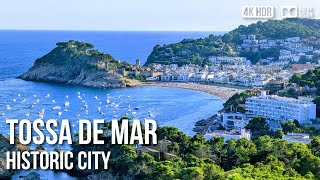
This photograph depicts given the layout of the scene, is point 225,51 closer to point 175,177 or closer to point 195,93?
point 195,93

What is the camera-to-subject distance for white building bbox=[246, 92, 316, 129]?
2592 centimetres

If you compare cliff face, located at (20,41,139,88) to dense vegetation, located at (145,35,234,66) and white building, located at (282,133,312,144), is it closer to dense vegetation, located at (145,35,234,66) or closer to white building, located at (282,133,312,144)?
dense vegetation, located at (145,35,234,66)

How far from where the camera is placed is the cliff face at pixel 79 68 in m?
46.1

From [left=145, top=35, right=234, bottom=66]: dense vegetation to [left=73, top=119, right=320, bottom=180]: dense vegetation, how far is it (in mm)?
35675

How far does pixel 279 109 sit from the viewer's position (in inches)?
1070

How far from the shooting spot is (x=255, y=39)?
62875mm

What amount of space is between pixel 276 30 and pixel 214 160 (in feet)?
163

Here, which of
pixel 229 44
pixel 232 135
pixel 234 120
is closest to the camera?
pixel 232 135

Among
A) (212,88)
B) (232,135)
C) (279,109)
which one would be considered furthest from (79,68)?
(232,135)

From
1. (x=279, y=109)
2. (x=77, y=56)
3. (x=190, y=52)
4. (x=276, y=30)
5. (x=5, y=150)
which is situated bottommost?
(x=5, y=150)

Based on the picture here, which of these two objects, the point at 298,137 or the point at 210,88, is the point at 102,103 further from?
the point at 298,137

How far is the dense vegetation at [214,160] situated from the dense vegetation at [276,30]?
45.3m

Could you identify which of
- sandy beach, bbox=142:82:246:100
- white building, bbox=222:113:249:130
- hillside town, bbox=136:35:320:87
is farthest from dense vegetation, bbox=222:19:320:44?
white building, bbox=222:113:249:130

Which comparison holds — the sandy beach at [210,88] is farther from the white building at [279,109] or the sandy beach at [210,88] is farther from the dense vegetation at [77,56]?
the white building at [279,109]
